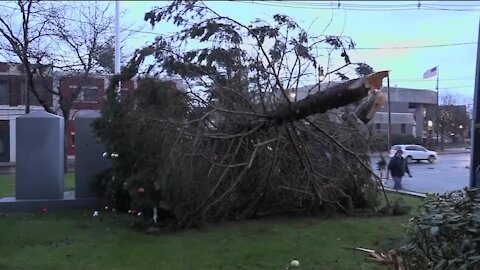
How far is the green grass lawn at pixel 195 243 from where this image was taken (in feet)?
22.2

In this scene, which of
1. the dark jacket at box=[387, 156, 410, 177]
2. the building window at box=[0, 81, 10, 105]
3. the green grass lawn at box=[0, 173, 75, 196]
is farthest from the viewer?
the building window at box=[0, 81, 10, 105]

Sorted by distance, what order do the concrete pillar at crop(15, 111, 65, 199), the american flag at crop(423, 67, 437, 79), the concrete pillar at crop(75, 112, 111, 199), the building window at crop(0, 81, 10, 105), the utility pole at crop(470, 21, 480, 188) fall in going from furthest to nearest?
1. the american flag at crop(423, 67, 437, 79)
2. the building window at crop(0, 81, 10, 105)
3. the concrete pillar at crop(75, 112, 111, 199)
4. the concrete pillar at crop(15, 111, 65, 199)
5. the utility pole at crop(470, 21, 480, 188)

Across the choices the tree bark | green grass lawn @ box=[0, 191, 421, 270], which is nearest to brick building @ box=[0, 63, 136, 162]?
green grass lawn @ box=[0, 191, 421, 270]

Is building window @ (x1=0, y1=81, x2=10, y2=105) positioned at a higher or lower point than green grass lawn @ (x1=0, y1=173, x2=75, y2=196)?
higher

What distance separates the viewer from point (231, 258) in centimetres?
707

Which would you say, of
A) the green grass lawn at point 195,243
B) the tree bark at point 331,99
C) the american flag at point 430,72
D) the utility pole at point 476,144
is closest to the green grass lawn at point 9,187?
the green grass lawn at point 195,243

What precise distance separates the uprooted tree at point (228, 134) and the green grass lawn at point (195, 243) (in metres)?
0.51

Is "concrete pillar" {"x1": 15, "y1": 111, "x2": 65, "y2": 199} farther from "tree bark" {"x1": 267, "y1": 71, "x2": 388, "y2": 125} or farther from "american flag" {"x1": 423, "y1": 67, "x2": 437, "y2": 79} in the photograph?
"american flag" {"x1": 423, "y1": 67, "x2": 437, "y2": 79}

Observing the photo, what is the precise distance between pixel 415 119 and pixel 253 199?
2647 inches

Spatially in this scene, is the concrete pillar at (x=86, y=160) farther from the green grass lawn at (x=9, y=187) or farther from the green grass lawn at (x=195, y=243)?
the green grass lawn at (x=9, y=187)

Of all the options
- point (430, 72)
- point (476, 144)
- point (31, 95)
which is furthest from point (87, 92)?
point (430, 72)

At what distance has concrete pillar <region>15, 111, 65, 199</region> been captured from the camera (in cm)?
1170

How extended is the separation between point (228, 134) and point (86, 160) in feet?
14.3

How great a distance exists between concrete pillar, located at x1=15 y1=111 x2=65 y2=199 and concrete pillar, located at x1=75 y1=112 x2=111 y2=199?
1.68 feet
